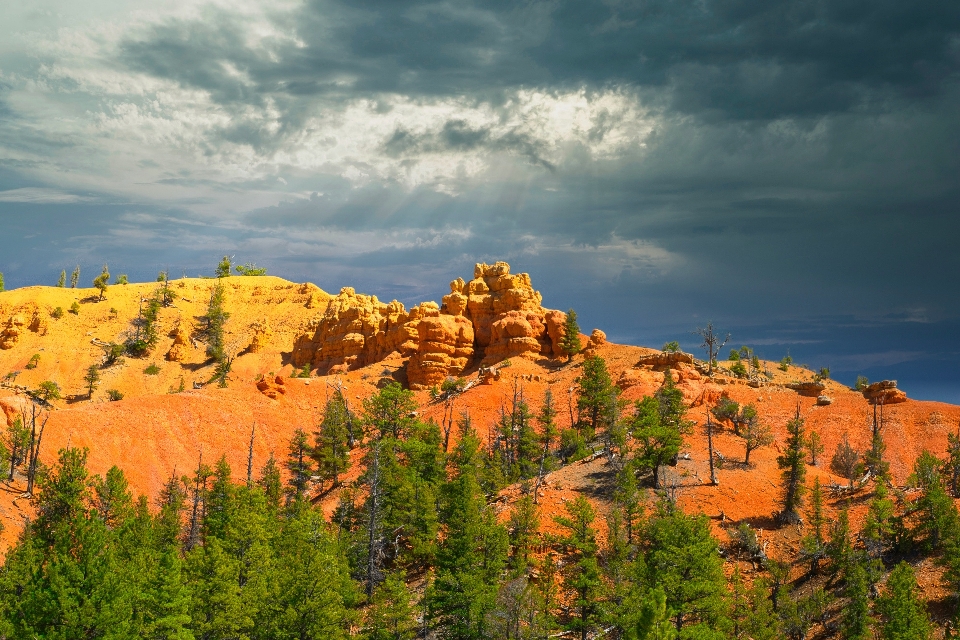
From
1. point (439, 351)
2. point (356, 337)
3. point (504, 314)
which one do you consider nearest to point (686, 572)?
point (439, 351)

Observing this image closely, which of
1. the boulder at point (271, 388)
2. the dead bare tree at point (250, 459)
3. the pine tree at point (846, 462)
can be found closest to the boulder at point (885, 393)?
the pine tree at point (846, 462)

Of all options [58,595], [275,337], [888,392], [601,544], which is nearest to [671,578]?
[601,544]

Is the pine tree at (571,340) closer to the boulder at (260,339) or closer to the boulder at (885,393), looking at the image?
the boulder at (885,393)

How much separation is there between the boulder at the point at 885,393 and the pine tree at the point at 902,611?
50.4m

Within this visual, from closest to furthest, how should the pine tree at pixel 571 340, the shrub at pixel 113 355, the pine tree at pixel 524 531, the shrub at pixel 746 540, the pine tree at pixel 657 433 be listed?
the pine tree at pixel 524 531
the shrub at pixel 746 540
the pine tree at pixel 657 433
the pine tree at pixel 571 340
the shrub at pixel 113 355

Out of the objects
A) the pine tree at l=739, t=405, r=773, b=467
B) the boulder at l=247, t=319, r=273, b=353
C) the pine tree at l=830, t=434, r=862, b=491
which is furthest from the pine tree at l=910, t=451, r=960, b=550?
the boulder at l=247, t=319, r=273, b=353

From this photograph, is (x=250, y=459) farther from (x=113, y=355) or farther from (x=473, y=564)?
(x=113, y=355)

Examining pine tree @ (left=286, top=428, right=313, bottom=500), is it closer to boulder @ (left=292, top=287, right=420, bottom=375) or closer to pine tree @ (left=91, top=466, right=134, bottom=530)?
pine tree @ (left=91, top=466, right=134, bottom=530)

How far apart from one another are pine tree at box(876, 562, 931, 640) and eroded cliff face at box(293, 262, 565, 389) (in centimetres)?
7823

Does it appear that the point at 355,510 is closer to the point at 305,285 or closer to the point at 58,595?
the point at 58,595

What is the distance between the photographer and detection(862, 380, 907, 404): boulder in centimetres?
9325

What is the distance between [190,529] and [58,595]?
32489mm

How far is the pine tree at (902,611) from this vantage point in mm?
44062

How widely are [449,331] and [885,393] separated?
67.6 metres
